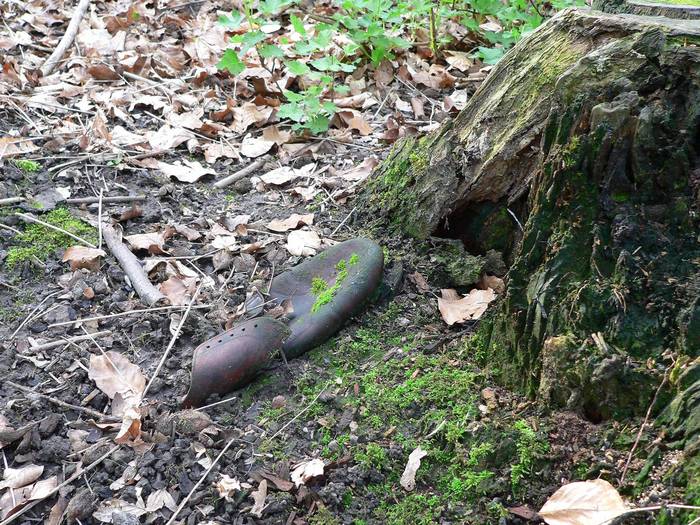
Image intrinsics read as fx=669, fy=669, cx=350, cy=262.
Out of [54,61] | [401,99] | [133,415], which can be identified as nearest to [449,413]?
[133,415]

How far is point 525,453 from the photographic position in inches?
71.9

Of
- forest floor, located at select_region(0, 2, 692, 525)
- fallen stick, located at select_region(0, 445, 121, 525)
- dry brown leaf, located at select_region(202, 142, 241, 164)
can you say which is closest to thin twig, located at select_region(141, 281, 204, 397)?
forest floor, located at select_region(0, 2, 692, 525)

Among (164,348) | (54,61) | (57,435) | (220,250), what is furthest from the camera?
(54,61)

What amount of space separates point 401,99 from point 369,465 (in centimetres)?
293

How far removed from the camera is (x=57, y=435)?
224 cm

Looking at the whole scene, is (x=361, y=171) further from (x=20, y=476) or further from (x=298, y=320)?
(x=20, y=476)

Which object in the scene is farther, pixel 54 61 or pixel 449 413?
pixel 54 61

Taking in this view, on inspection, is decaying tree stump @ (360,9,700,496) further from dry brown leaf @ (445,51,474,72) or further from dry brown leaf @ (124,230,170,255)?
dry brown leaf @ (445,51,474,72)

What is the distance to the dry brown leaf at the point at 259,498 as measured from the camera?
1.95m

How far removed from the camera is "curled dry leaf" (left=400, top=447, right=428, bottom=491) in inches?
76.3

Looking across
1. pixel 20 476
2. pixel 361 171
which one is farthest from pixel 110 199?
pixel 20 476

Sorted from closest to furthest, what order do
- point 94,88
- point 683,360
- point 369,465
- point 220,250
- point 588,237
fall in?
point 683,360, point 588,237, point 369,465, point 220,250, point 94,88

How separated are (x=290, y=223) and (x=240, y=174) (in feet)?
2.04

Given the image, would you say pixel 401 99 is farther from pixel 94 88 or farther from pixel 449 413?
pixel 449 413
